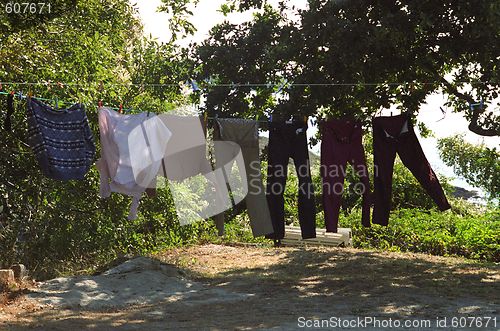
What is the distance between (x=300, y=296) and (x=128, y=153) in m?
2.91

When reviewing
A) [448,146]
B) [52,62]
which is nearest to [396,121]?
[52,62]

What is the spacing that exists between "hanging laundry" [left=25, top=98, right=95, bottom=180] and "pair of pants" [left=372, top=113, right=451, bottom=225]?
3.61m

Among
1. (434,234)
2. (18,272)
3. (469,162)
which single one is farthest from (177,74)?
(469,162)

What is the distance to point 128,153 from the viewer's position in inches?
296

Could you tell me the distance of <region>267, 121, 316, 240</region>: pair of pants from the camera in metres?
8.18

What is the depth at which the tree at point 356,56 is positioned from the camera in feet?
27.2

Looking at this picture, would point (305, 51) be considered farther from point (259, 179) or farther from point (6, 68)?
point (6, 68)

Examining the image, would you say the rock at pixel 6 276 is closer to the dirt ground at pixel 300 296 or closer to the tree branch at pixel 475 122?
the dirt ground at pixel 300 296

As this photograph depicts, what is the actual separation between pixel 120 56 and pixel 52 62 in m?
3.07

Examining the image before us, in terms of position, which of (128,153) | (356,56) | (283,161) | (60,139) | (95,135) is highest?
(356,56)

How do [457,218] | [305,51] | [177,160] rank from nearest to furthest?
[177,160] → [305,51] → [457,218]

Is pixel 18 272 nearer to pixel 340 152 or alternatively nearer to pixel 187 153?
pixel 187 153

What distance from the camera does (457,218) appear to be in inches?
535

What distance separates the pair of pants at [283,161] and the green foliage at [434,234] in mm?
5456
